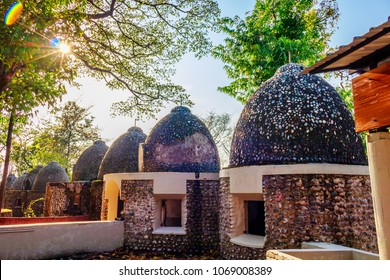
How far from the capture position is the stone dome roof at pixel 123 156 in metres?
15.2

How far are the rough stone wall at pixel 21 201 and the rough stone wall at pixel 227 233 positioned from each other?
17.3 meters

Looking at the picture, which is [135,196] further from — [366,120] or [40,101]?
[366,120]

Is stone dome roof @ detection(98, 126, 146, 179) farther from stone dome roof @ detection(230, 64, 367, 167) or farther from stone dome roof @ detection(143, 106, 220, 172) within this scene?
stone dome roof @ detection(230, 64, 367, 167)

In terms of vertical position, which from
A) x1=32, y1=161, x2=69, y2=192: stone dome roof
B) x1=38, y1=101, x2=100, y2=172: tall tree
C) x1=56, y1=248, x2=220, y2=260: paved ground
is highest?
x1=38, y1=101, x2=100, y2=172: tall tree

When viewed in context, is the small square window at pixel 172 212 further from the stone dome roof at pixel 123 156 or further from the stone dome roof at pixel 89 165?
the stone dome roof at pixel 89 165

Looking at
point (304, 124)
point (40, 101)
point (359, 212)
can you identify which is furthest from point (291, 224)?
point (40, 101)

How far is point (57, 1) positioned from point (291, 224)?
299 inches

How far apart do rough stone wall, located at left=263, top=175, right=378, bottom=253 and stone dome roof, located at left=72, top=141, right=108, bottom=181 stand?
1346cm

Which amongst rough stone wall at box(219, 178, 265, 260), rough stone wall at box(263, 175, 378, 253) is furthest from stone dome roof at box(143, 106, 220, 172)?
rough stone wall at box(263, 175, 378, 253)

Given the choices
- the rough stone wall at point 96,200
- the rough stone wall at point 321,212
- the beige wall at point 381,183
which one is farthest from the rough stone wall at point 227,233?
the rough stone wall at point 96,200

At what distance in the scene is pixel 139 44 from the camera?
38.7 ft

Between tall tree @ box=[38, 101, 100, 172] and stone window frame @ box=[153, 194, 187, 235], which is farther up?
tall tree @ box=[38, 101, 100, 172]

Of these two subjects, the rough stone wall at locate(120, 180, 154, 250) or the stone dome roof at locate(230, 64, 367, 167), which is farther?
the rough stone wall at locate(120, 180, 154, 250)

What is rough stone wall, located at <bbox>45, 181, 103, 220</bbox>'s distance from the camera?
592 inches
